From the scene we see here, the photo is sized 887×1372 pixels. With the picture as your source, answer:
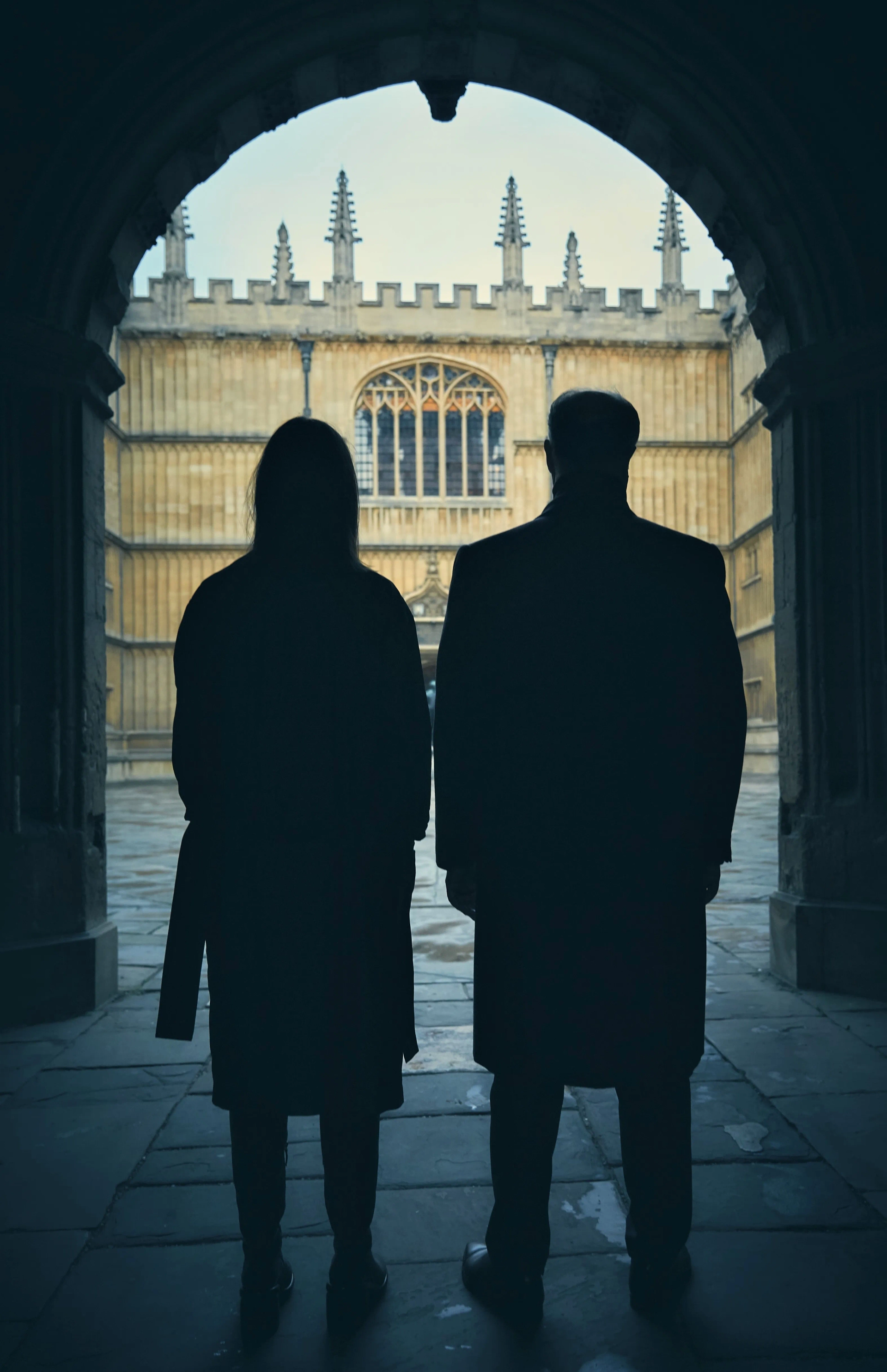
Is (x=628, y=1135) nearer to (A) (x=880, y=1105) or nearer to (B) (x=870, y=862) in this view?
(A) (x=880, y=1105)

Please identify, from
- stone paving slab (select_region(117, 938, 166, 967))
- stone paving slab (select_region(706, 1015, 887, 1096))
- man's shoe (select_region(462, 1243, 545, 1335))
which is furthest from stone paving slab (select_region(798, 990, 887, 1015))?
stone paving slab (select_region(117, 938, 166, 967))

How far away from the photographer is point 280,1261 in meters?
1.56

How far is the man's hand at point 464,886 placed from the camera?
1554 millimetres

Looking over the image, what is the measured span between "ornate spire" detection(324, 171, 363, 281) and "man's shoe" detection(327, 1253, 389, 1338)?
20814 mm

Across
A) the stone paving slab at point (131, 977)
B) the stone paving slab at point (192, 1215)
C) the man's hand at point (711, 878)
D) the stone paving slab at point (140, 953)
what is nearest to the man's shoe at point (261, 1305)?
the stone paving slab at point (192, 1215)

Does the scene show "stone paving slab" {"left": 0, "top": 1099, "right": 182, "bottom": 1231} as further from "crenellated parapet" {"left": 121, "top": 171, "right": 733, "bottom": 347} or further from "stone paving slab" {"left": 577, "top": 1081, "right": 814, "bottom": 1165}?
"crenellated parapet" {"left": 121, "top": 171, "right": 733, "bottom": 347}

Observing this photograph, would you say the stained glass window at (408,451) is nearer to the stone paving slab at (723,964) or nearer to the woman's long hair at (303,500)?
the stone paving slab at (723,964)

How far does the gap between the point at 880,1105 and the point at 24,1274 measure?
1972mm

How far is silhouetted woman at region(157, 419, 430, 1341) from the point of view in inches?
57.4

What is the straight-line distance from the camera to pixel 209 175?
3781 millimetres

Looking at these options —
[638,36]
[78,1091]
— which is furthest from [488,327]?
[78,1091]

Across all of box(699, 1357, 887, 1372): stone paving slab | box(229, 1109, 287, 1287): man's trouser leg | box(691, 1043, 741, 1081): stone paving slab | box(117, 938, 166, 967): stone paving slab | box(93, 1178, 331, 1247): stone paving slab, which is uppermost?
box(229, 1109, 287, 1287): man's trouser leg

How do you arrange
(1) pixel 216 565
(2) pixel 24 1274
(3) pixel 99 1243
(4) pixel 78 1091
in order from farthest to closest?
(1) pixel 216 565 → (4) pixel 78 1091 → (3) pixel 99 1243 → (2) pixel 24 1274

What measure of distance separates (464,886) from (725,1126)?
1206mm
